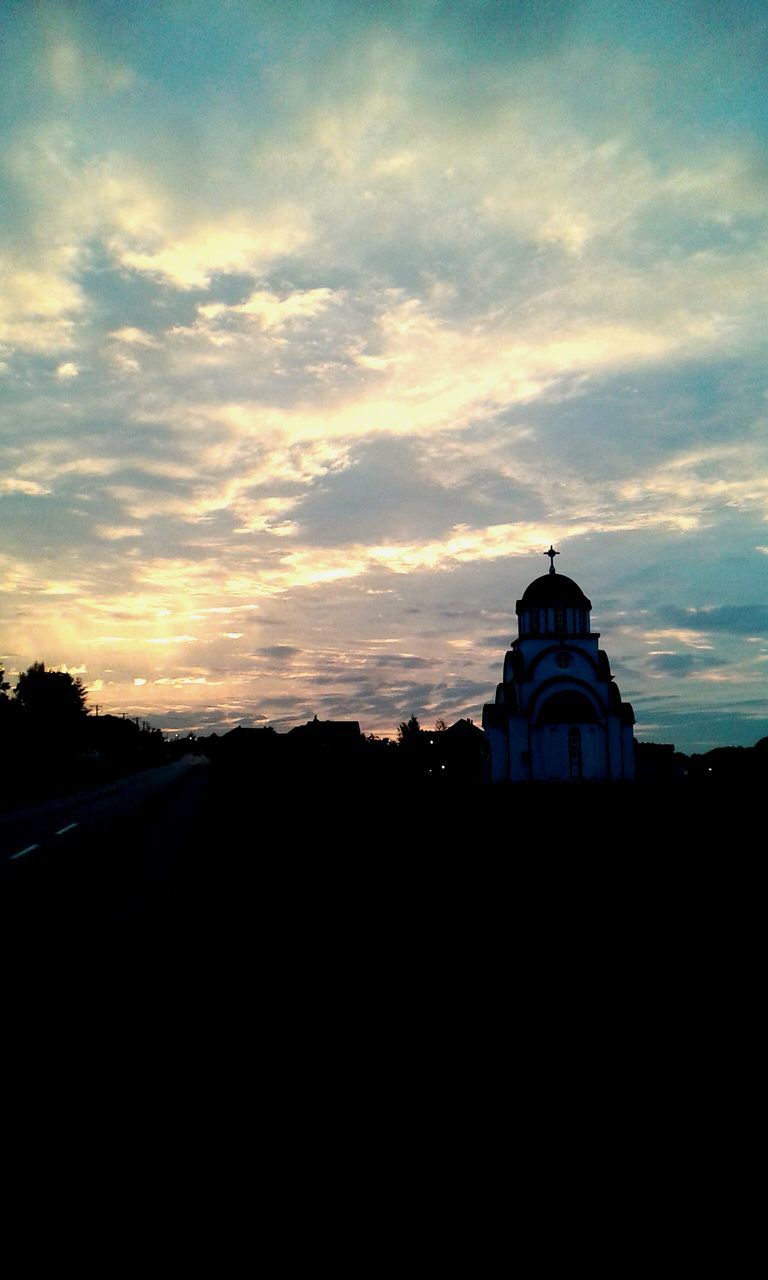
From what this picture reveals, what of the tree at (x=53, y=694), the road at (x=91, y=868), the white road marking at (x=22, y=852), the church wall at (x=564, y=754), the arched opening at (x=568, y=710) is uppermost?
the tree at (x=53, y=694)

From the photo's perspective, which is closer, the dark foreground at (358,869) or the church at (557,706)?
the dark foreground at (358,869)

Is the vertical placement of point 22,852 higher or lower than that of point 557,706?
lower

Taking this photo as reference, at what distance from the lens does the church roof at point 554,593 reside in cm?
5594

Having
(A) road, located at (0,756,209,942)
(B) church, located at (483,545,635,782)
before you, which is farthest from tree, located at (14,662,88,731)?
(A) road, located at (0,756,209,942)

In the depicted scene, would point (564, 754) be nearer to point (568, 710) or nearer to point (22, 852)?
point (568, 710)

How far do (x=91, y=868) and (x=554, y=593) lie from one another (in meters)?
46.3

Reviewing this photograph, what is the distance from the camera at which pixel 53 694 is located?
116 metres

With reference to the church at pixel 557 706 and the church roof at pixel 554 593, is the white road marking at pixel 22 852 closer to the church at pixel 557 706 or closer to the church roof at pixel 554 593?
the church at pixel 557 706

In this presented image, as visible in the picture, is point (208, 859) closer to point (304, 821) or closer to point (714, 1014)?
point (304, 821)

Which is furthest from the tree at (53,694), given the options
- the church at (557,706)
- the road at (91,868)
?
the road at (91,868)

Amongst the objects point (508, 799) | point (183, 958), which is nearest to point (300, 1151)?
point (183, 958)

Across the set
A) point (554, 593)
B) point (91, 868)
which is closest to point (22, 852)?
point (91, 868)

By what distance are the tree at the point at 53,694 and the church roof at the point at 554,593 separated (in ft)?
251

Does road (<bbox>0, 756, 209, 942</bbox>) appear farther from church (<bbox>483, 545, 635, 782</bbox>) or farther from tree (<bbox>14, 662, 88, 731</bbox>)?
tree (<bbox>14, 662, 88, 731</bbox>)
